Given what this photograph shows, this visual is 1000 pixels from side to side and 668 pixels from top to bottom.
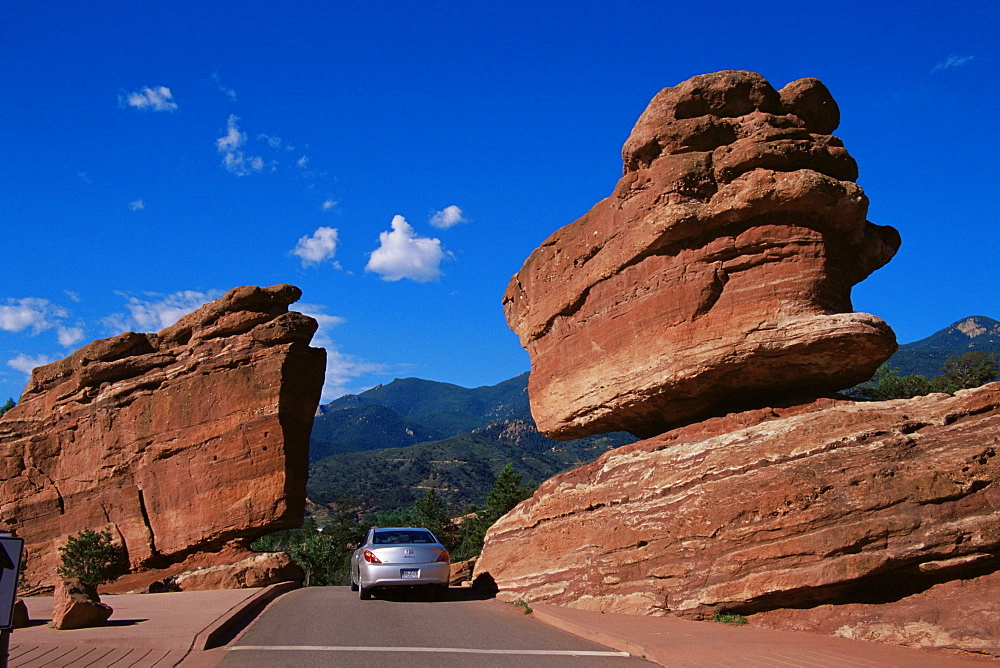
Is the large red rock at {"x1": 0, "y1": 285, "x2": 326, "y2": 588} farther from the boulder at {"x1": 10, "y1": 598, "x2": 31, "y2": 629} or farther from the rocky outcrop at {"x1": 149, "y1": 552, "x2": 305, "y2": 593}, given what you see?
the boulder at {"x1": 10, "y1": 598, "x2": 31, "y2": 629}

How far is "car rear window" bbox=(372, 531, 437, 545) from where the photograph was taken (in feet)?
53.3

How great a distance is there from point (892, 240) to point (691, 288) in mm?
5559

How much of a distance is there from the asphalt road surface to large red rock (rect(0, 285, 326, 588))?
10.0 meters

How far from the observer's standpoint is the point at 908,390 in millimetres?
39250

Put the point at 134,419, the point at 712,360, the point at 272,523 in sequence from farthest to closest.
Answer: the point at 134,419 → the point at 272,523 → the point at 712,360

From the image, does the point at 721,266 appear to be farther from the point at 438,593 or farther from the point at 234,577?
the point at 234,577

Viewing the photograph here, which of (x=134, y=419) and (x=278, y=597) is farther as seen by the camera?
(x=134, y=419)

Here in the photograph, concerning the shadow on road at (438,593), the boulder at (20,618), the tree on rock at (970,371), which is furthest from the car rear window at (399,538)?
the tree on rock at (970,371)

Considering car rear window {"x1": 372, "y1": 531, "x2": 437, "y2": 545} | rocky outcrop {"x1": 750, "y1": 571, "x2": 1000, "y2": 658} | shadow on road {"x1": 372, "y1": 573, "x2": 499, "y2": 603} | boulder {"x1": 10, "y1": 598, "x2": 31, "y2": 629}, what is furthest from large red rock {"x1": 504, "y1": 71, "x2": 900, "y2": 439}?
boulder {"x1": 10, "y1": 598, "x2": 31, "y2": 629}

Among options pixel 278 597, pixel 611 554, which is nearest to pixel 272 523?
pixel 278 597

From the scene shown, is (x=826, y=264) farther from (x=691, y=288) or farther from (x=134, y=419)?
(x=134, y=419)

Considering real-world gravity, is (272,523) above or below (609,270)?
below

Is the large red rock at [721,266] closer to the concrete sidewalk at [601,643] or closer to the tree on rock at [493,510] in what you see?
the concrete sidewalk at [601,643]

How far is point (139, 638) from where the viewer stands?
905cm
